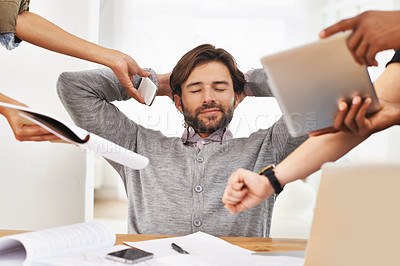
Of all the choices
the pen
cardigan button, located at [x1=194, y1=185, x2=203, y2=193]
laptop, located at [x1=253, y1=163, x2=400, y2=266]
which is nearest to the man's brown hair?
cardigan button, located at [x1=194, y1=185, x2=203, y2=193]

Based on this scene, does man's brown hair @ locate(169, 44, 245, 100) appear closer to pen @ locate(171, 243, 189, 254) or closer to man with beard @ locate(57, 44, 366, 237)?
man with beard @ locate(57, 44, 366, 237)

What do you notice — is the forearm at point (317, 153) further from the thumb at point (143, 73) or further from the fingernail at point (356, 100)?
the thumb at point (143, 73)

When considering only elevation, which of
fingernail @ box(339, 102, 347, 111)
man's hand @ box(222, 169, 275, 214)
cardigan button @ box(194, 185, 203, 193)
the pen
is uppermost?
fingernail @ box(339, 102, 347, 111)

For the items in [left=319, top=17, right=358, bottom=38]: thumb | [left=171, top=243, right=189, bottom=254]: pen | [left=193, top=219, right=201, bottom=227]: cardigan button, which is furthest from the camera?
[left=193, top=219, right=201, bottom=227]: cardigan button

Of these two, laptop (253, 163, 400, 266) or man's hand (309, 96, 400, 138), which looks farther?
man's hand (309, 96, 400, 138)

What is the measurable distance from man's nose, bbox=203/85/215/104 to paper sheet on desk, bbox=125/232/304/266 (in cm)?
64

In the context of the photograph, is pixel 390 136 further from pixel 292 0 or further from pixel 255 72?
pixel 255 72

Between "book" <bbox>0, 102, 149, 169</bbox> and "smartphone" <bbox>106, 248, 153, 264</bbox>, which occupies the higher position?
"book" <bbox>0, 102, 149, 169</bbox>

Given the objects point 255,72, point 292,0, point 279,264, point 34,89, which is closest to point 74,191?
point 34,89

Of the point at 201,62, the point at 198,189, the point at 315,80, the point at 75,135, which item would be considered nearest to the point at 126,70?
the point at 201,62

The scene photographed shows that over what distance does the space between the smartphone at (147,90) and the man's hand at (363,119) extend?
2.44 feet

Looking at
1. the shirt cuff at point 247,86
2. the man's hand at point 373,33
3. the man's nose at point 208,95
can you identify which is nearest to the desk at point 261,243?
the man's hand at point 373,33

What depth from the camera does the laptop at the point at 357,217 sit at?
534mm

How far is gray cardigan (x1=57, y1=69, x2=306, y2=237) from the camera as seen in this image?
1343 millimetres
